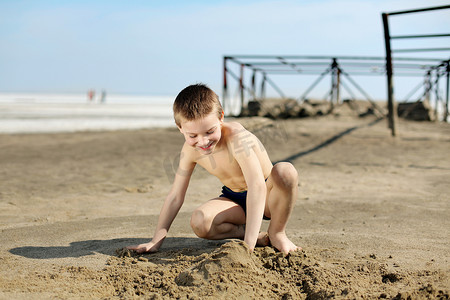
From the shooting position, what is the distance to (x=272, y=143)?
8672 millimetres

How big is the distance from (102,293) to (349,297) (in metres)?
1.15

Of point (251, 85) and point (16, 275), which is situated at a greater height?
point (251, 85)

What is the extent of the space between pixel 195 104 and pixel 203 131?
0.50ft

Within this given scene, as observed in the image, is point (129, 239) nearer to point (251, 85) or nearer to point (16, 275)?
point (16, 275)

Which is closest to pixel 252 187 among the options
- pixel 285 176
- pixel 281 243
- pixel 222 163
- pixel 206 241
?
pixel 285 176

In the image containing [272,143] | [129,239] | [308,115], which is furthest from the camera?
[308,115]

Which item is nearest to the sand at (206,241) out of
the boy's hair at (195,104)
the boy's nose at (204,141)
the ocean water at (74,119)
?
the boy's nose at (204,141)

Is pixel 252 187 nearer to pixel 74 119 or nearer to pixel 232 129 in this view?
pixel 232 129

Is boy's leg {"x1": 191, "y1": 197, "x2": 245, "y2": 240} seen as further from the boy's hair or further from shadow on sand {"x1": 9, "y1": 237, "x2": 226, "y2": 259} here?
the boy's hair

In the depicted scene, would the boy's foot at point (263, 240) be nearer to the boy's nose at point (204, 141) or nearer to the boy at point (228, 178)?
the boy at point (228, 178)

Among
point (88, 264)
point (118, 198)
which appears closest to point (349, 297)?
point (88, 264)

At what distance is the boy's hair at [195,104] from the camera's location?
236cm

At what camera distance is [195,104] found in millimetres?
2369

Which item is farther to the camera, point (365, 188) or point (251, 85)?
point (251, 85)
